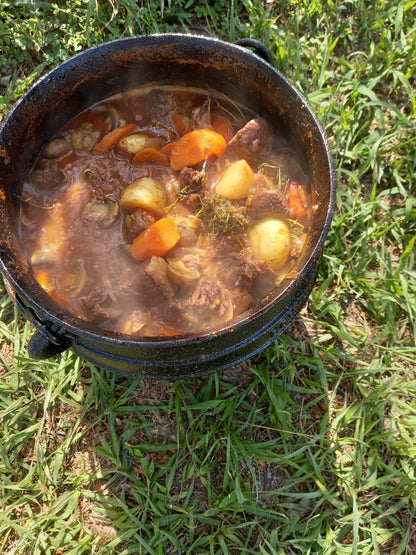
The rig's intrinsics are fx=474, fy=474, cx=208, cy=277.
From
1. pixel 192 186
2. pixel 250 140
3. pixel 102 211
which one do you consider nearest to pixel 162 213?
pixel 192 186

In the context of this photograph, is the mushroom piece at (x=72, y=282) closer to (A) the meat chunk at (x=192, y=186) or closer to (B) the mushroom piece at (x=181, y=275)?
(B) the mushroom piece at (x=181, y=275)

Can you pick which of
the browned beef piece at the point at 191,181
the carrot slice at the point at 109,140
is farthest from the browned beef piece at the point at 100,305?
the carrot slice at the point at 109,140

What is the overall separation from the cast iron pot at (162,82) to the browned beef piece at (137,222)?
66 cm

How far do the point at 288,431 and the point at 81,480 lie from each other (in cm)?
154

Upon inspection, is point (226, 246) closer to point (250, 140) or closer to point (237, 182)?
point (237, 182)

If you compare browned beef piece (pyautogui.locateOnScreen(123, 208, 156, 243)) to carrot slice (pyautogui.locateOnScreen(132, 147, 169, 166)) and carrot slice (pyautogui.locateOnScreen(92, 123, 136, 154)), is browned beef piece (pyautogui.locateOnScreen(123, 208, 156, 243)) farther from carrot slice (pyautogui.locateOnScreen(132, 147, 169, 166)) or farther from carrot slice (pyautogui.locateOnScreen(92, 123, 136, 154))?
carrot slice (pyautogui.locateOnScreen(92, 123, 136, 154))

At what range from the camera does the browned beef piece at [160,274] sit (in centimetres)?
285

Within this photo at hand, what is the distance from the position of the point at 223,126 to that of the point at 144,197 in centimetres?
95

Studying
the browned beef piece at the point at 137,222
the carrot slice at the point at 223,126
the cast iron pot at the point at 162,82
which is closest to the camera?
the cast iron pot at the point at 162,82

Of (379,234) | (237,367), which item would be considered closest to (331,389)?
(237,367)

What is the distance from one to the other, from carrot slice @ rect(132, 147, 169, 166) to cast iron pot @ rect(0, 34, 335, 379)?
0.65 m

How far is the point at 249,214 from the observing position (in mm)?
3162

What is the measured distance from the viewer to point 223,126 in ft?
11.6

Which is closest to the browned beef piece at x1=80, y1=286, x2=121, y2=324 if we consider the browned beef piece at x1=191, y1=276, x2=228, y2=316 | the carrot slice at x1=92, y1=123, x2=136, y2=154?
the browned beef piece at x1=191, y1=276, x2=228, y2=316
